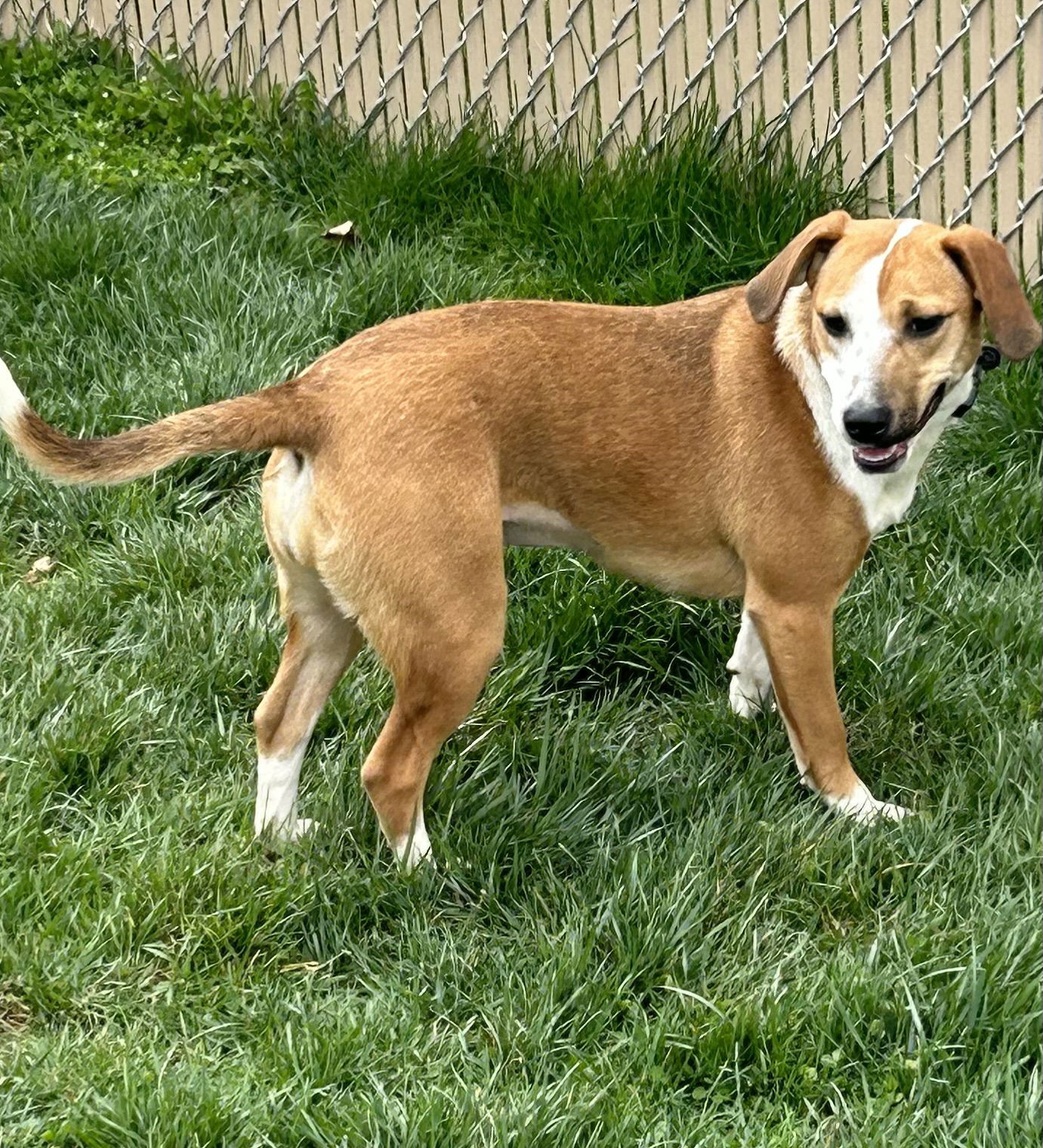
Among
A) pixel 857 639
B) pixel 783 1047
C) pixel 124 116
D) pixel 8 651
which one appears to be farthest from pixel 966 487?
pixel 124 116

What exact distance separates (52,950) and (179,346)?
262 centimetres

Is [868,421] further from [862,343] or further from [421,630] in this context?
[421,630]

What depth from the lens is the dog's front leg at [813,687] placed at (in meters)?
4.12

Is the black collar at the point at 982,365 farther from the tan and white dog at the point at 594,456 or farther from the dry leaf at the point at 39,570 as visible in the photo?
the dry leaf at the point at 39,570

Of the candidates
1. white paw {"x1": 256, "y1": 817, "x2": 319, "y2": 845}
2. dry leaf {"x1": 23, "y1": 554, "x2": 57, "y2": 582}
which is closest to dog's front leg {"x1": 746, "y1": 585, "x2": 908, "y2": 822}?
white paw {"x1": 256, "y1": 817, "x2": 319, "y2": 845}

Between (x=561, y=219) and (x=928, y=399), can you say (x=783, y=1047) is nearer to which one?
(x=928, y=399)

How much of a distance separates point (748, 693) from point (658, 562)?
545 millimetres

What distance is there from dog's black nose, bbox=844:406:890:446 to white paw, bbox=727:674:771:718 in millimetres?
1001

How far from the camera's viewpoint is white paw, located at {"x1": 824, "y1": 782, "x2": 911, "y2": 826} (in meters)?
4.07

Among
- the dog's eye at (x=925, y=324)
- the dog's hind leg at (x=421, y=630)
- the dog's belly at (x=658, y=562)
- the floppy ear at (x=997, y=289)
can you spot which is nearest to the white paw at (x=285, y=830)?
the dog's hind leg at (x=421, y=630)

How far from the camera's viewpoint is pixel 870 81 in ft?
19.4

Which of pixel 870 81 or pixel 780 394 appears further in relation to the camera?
pixel 870 81

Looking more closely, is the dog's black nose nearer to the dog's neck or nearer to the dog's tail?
the dog's neck

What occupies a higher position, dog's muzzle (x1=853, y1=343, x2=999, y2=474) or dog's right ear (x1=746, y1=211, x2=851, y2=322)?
dog's right ear (x1=746, y1=211, x2=851, y2=322)
